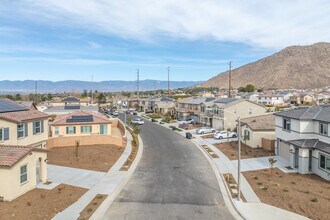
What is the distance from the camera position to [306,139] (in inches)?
Result: 1346

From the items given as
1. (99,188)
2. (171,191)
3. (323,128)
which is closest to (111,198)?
(99,188)

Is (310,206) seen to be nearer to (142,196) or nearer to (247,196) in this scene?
(247,196)

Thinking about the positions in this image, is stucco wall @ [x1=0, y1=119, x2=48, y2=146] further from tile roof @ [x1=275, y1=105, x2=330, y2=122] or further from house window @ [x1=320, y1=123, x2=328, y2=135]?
house window @ [x1=320, y1=123, x2=328, y2=135]

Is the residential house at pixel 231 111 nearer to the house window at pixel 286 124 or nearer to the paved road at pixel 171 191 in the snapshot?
the paved road at pixel 171 191

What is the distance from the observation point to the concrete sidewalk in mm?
21375

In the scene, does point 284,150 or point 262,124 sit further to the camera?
point 262,124

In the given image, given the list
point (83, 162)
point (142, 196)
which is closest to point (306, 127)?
point (142, 196)

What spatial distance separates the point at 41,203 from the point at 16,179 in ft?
9.12

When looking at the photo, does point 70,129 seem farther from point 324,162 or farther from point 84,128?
point 324,162

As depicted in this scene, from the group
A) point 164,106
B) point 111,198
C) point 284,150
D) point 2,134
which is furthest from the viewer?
point 164,106

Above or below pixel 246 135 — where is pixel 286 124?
above

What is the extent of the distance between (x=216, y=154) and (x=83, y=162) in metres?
17.8

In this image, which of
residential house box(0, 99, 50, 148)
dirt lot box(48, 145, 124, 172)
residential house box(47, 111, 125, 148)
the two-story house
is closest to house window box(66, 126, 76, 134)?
residential house box(47, 111, 125, 148)

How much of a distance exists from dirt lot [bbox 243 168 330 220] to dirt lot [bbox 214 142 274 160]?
790cm
